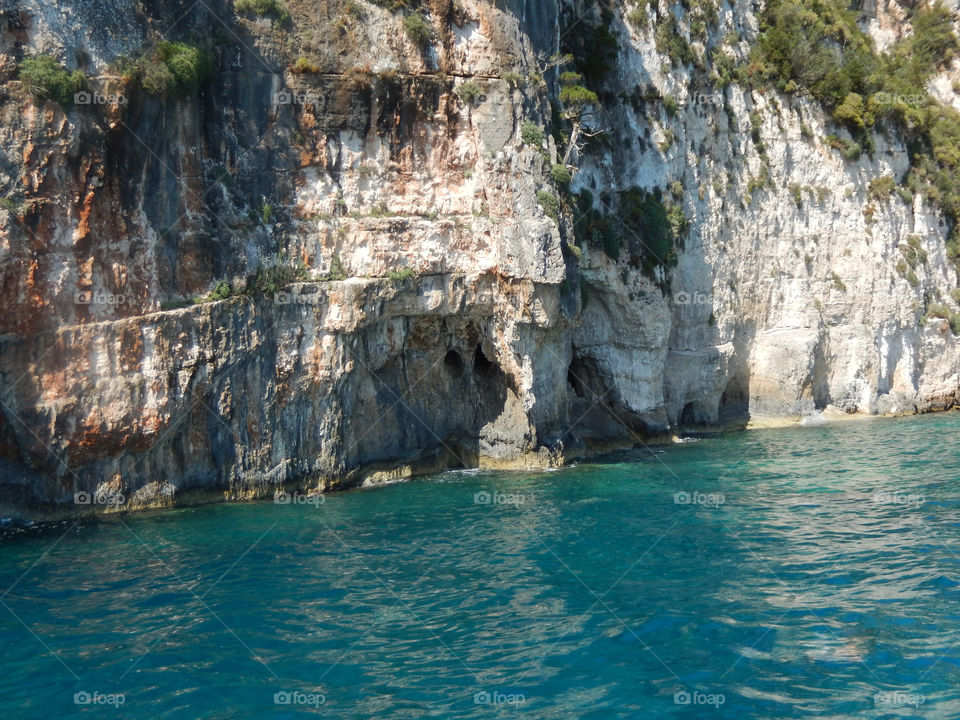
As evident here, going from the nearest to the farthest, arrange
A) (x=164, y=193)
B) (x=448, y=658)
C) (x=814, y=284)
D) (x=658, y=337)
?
Result: (x=448, y=658) < (x=164, y=193) < (x=658, y=337) < (x=814, y=284)

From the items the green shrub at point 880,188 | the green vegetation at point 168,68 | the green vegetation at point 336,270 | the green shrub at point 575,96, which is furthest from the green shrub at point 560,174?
the green shrub at point 880,188

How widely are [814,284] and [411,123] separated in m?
19.9

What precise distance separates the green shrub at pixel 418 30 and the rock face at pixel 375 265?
27 cm

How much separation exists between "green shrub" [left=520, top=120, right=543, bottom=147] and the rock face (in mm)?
139

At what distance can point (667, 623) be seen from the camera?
14.6 m

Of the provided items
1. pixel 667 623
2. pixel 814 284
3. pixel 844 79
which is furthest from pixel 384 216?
pixel 844 79

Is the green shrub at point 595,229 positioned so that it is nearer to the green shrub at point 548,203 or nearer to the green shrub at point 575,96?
the green shrub at point 575,96

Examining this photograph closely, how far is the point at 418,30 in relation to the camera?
87.0 ft

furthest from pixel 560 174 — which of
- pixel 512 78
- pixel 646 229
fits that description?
pixel 646 229

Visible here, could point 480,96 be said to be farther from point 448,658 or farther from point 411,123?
point 448,658

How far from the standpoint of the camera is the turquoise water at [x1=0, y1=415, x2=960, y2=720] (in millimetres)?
12297

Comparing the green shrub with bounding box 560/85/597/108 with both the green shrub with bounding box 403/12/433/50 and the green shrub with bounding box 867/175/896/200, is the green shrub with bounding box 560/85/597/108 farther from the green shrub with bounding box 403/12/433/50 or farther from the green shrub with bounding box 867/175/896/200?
the green shrub with bounding box 867/175/896/200

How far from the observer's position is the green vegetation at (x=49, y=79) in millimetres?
20531

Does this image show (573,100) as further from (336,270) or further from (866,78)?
(866,78)
